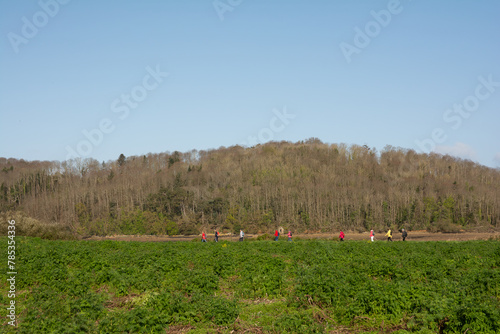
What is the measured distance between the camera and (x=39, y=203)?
102938 mm

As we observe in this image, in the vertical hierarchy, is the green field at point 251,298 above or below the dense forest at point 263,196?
below

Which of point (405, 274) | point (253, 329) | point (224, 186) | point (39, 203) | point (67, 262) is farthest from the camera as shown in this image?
point (224, 186)

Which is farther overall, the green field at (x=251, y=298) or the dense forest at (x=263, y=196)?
the dense forest at (x=263, y=196)

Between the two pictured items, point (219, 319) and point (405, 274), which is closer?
point (219, 319)

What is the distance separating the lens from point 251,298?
1420 centimetres

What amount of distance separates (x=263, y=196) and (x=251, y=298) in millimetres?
87656

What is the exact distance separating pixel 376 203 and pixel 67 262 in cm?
8268

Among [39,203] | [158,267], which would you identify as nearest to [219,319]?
[158,267]

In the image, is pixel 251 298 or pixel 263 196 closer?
pixel 251 298

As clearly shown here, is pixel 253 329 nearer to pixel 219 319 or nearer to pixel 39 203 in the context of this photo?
pixel 219 319

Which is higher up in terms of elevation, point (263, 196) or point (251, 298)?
point (263, 196)

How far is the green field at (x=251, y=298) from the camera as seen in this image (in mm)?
9961

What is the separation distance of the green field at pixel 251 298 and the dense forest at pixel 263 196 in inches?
2413

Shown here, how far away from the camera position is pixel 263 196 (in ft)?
334
